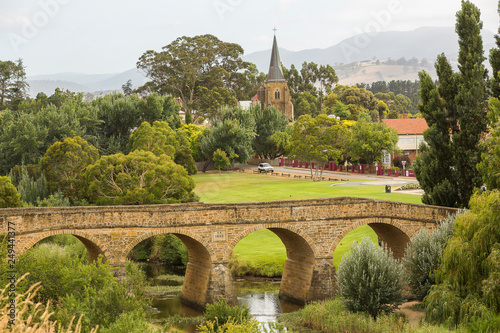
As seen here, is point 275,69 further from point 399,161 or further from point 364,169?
point 364,169

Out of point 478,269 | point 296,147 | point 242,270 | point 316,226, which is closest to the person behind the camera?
point 478,269

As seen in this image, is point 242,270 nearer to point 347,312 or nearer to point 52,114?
point 347,312

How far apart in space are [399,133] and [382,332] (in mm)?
60688

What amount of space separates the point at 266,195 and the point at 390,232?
22749mm

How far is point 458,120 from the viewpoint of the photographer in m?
37.8

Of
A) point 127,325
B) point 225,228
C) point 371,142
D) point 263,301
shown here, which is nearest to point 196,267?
point 225,228

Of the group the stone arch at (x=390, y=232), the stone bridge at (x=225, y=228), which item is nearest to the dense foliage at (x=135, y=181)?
the stone bridge at (x=225, y=228)

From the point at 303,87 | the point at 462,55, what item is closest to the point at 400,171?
the point at 462,55

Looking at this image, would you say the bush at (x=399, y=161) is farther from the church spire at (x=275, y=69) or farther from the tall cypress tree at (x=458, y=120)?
the church spire at (x=275, y=69)

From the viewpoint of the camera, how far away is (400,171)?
2928 inches

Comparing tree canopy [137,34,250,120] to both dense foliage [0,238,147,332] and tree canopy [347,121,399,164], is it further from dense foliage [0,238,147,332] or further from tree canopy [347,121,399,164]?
dense foliage [0,238,147,332]

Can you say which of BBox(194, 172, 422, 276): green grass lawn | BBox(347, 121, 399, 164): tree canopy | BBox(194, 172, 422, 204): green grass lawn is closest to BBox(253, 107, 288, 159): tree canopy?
BBox(194, 172, 422, 276): green grass lawn

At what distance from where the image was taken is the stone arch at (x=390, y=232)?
3578 centimetres

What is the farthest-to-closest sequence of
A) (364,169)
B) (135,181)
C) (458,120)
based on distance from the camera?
1. (364,169)
2. (135,181)
3. (458,120)
